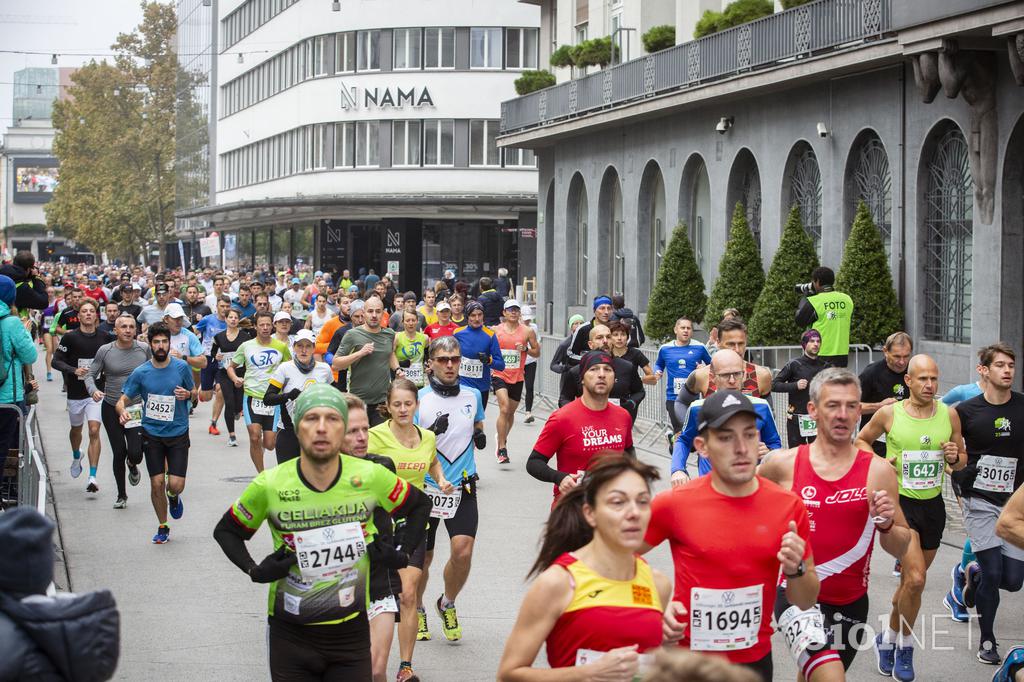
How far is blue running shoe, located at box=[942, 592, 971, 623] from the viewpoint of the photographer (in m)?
9.60

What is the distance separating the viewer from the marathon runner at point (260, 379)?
48.6 feet

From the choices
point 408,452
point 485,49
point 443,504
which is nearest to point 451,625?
point 443,504

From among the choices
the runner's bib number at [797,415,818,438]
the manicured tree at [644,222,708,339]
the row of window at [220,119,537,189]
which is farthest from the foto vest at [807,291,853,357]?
the row of window at [220,119,537,189]

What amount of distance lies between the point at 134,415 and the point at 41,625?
378 inches

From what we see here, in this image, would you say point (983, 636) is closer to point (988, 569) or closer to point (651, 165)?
point (988, 569)

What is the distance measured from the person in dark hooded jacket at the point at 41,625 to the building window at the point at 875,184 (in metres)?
20.5

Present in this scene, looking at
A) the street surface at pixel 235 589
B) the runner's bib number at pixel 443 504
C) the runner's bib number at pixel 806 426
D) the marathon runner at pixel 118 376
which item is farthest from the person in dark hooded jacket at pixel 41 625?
the marathon runner at pixel 118 376

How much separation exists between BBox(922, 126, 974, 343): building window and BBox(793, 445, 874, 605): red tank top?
51.0ft

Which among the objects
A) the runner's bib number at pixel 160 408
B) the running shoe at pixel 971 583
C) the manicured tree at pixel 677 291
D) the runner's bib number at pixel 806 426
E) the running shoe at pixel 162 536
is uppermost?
the manicured tree at pixel 677 291

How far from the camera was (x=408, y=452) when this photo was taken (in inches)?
335

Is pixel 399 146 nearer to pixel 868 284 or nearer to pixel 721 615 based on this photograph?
pixel 868 284

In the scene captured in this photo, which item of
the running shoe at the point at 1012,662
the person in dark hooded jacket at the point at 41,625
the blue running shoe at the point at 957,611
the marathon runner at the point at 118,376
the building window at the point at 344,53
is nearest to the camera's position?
the person in dark hooded jacket at the point at 41,625

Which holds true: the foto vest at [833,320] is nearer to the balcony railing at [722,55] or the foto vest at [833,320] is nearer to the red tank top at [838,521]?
the balcony railing at [722,55]

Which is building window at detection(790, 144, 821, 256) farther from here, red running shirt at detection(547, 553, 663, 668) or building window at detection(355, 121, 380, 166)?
building window at detection(355, 121, 380, 166)
